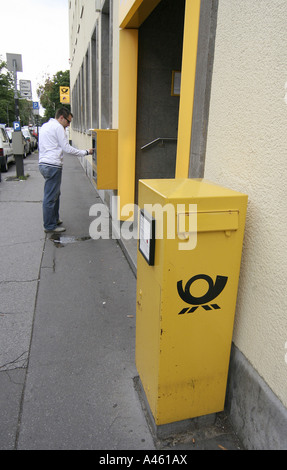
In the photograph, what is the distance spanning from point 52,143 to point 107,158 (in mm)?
958

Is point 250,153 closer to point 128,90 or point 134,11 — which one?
point 134,11

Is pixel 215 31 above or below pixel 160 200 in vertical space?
above

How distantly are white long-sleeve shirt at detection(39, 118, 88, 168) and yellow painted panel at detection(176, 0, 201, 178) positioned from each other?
334cm

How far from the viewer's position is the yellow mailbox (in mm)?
1817

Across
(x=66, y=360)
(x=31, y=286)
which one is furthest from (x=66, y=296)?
(x=66, y=360)

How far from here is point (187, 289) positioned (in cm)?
191

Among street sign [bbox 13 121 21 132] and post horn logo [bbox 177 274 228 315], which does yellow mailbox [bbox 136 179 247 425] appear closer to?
post horn logo [bbox 177 274 228 315]

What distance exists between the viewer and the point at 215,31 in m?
2.29

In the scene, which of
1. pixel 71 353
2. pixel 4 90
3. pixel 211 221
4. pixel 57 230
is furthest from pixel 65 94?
pixel 211 221

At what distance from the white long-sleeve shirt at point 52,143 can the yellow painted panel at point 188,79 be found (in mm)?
3343

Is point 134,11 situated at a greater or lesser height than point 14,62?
lesser

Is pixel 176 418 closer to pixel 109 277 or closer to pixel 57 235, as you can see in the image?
pixel 109 277

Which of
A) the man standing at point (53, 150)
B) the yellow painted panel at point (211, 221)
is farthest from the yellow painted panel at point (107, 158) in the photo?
the yellow painted panel at point (211, 221)
